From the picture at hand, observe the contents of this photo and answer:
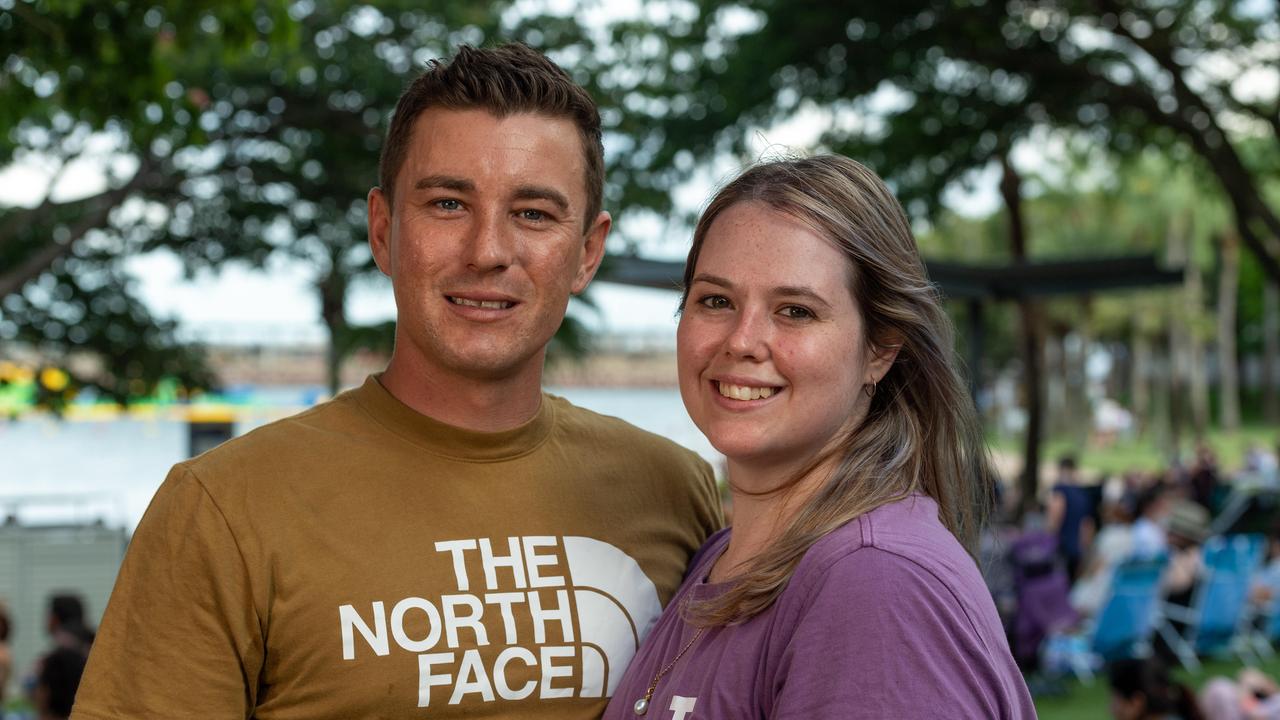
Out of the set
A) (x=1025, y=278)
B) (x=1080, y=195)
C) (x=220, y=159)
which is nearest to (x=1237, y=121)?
(x=1025, y=278)

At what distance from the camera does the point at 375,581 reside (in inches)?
82.4

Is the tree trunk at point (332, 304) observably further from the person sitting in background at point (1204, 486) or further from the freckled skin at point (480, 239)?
the person sitting in background at point (1204, 486)

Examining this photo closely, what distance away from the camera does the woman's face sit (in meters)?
1.98

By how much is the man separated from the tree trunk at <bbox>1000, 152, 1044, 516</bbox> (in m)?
16.7

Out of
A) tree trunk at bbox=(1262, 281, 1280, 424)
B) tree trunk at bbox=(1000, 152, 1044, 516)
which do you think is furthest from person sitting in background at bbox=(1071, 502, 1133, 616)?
tree trunk at bbox=(1262, 281, 1280, 424)

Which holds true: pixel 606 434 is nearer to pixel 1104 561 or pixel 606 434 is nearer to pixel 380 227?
pixel 380 227

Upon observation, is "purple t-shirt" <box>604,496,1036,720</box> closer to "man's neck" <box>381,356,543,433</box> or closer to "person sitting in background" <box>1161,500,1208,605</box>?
"man's neck" <box>381,356,543,433</box>

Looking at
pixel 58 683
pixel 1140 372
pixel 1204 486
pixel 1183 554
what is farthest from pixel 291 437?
pixel 1140 372

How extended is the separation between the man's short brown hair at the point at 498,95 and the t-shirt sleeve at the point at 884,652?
0.98 meters

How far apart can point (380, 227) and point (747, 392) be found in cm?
83

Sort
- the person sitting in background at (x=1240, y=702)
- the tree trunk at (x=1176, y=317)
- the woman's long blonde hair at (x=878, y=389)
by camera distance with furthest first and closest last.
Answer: the tree trunk at (x=1176, y=317) < the person sitting in background at (x=1240, y=702) < the woman's long blonde hair at (x=878, y=389)

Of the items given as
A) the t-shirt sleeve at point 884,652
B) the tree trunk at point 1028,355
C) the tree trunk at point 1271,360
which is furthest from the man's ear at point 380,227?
the tree trunk at point 1271,360

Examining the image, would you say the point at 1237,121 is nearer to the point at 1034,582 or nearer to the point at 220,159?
the point at 1034,582

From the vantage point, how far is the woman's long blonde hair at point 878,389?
191 centimetres
